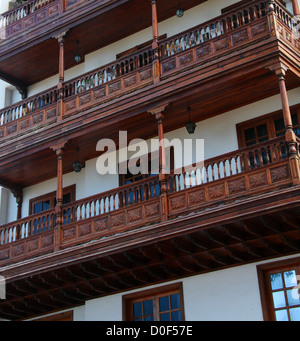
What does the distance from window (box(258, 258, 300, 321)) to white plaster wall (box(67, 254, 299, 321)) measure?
0.48ft

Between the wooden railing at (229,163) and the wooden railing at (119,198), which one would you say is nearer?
the wooden railing at (229,163)

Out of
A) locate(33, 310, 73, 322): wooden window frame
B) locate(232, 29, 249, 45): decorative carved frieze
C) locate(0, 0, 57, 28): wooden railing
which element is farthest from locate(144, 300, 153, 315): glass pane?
locate(0, 0, 57, 28): wooden railing

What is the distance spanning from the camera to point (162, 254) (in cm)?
1489

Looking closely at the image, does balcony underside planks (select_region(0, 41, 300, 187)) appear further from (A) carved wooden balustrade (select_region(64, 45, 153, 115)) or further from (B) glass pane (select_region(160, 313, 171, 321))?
(B) glass pane (select_region(160, 313, 171, 321))

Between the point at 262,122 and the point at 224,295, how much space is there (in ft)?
13.7

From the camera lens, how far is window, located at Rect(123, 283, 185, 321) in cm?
1537

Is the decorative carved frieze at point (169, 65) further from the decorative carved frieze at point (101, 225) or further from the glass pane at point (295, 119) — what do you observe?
the decorative carved frieze at point (101, 225)

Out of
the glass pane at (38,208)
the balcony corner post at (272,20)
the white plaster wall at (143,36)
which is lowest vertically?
the glass pane at (38,208)

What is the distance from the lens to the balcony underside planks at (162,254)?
13.3 m

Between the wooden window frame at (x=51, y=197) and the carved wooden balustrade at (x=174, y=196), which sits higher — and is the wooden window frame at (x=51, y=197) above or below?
above

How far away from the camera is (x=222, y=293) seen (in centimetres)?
1462

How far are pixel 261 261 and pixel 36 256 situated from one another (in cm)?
551

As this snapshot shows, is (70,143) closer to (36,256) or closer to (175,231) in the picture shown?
(36,256)

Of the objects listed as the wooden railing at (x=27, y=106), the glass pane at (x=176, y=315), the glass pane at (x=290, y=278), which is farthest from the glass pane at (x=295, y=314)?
the wooden railing at (x=27, y=106)
